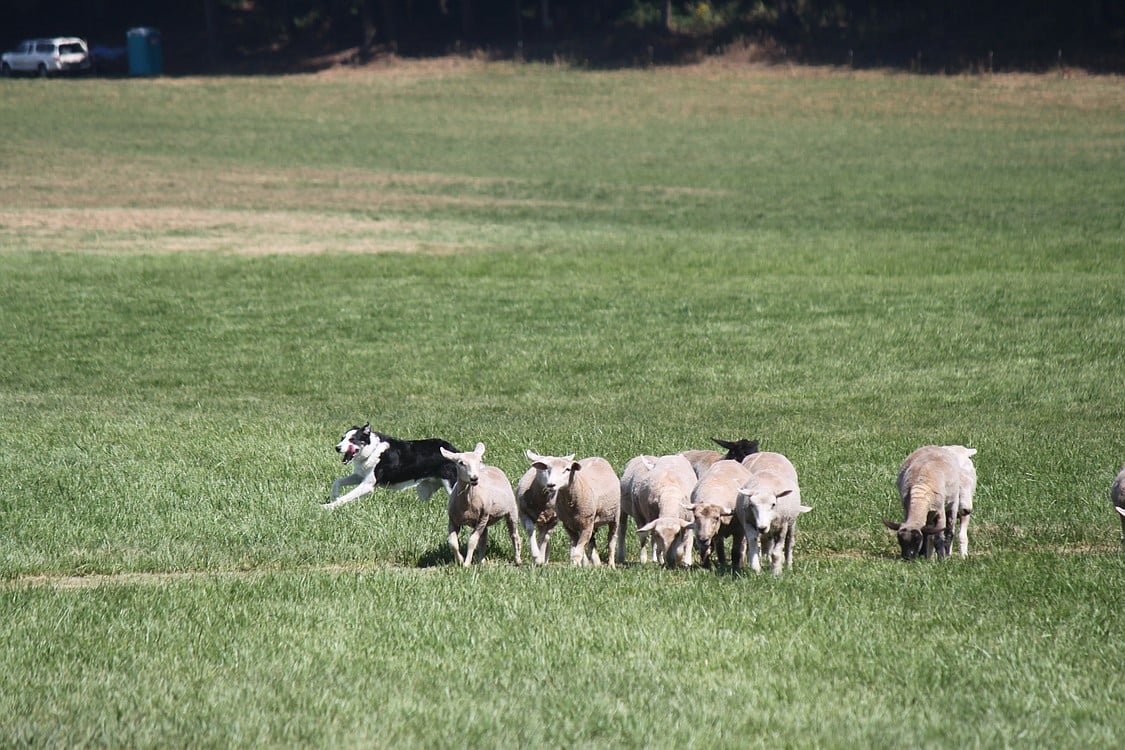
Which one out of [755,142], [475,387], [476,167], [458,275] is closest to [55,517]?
[475,387]

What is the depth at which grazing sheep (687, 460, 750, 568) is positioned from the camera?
10.9m

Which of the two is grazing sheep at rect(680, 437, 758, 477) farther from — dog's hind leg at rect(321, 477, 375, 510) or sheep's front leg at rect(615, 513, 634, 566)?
dog's hind leg at rect(321, 477, 375, 510)

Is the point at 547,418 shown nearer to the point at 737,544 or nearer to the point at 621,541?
the point at 621,541

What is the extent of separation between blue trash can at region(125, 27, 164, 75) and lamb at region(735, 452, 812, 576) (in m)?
87.0

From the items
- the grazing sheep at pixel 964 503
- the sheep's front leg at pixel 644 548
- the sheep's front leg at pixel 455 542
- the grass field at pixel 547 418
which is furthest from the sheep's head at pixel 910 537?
the sheep's front leg at pixel 455 542

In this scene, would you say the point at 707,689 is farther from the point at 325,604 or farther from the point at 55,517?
the point at 55,517

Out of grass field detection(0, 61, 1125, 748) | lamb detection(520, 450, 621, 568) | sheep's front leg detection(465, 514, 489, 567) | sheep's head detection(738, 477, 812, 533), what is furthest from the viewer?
sheep's front leg detection(465, 514, 489, 567)

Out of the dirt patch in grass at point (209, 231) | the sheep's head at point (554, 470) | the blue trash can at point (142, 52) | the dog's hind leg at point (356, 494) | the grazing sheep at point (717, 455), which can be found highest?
the blue trash can at point (142, 52)

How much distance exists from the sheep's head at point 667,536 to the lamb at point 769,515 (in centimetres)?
47

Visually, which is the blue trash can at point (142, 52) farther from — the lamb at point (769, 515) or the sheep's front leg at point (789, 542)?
the sheep's front leg at point (789, 542)

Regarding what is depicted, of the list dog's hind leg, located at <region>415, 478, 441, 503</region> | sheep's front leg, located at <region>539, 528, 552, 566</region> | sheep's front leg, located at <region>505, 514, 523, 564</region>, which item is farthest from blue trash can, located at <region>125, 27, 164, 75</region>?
sheep's front leg, located at <region>539, 528, 552, 566</region>

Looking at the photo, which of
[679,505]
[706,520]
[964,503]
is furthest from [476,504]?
[964,503]

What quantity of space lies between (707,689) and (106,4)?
366 feet

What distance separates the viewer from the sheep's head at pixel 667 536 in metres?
11.0
